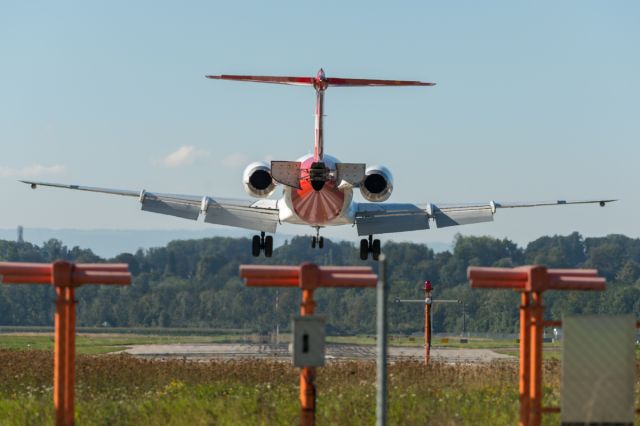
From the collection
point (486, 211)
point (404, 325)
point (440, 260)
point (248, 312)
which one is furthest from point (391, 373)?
point (440, 260)

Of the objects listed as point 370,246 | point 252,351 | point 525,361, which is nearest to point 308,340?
point 525,361

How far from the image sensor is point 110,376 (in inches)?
1171

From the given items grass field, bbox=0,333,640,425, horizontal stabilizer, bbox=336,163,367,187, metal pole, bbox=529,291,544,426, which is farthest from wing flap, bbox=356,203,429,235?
metal pole, bbox=529,291,544,426

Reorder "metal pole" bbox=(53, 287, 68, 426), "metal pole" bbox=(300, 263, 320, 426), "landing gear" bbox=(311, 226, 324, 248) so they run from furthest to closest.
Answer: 1. "landing gear" bbox=(311, 226, 324, 248)
2. "metal pole" bbox=(53, 287, 68, 426)
3. "metal pole" bbox=(300, 263, 320, 426)

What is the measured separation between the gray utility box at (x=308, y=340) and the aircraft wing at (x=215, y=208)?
32.0 metres

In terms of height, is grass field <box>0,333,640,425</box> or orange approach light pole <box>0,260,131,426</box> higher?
orange approach light pole <box>0,260,131,426</box>

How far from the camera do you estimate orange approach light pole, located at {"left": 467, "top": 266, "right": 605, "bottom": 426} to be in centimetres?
1750

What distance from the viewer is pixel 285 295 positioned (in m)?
75.9

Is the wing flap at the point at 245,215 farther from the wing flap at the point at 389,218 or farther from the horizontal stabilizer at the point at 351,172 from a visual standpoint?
the horizontal stabilizer at the point at 351,172

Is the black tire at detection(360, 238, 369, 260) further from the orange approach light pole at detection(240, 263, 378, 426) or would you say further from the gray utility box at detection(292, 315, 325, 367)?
the gray utility box at detection(292, 315, 325, 367)

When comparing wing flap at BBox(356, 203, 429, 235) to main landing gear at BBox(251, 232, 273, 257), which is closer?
wing flap at BBox(356, 203, 429, 235)

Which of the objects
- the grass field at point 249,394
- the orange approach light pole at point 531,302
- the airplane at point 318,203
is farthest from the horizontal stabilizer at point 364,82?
the orange approach light pole at point 531,302

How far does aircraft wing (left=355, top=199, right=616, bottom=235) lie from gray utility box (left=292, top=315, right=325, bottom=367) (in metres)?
33.5

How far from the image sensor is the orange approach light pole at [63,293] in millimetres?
17828
